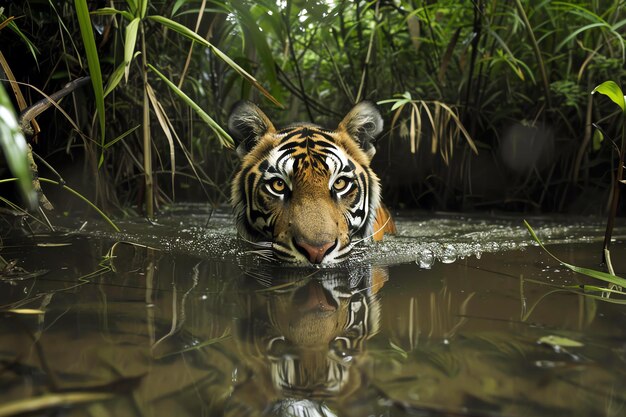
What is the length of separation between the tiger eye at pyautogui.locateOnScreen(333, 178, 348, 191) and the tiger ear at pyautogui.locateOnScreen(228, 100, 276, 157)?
1.88 feet

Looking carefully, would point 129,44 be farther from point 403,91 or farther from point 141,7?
point 403,91

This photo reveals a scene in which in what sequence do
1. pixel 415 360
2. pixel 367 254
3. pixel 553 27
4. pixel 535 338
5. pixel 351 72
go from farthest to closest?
pixel 351 72
pixel 553 27
pixel 367 254
pixel 535 338
pixel 415 360

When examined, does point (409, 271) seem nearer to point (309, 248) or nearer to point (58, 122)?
point (309, 248)

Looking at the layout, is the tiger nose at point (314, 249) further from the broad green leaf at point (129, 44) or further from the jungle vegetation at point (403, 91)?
the jungle vegetation at point (403, 91)

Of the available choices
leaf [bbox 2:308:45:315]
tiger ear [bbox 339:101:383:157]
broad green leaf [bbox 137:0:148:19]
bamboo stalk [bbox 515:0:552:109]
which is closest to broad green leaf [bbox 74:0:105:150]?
broad green leaf [bbox 137:0:148:19]

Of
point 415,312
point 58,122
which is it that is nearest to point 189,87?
point 58,122

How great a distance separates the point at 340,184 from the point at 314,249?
0.55m

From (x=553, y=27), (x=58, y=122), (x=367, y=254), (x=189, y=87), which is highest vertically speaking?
(x=553, y=27)

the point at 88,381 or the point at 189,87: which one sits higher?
the point at 189,87

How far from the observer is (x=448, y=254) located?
2596mm

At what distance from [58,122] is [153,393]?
9.92 ft

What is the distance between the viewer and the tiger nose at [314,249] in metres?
2.16

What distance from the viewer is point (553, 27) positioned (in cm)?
428

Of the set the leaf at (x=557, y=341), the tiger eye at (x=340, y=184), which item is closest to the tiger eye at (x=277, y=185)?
the tiger eye at (x=340, y=184)
